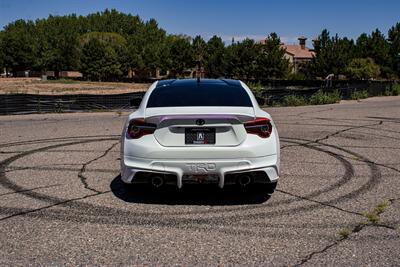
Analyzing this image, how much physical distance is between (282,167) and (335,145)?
292 centimetres

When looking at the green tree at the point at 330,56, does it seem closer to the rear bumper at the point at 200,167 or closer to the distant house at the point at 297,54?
the distant house at the point at 297,54

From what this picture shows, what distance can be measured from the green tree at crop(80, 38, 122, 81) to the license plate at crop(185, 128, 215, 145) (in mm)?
95115

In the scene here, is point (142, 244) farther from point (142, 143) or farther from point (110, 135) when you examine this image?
point (110, 135)

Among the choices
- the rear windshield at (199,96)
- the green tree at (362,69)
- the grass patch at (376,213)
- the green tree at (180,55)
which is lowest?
the grass patch at (376,213)

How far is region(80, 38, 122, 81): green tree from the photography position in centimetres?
9950

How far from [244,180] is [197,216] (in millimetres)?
670

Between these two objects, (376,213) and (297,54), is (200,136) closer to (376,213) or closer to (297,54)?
(376,213)

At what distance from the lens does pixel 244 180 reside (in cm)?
534

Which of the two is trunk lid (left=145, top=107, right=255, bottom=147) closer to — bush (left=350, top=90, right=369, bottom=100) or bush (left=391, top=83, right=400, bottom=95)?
bush (left=350, top=90, right=369, bottom=100)

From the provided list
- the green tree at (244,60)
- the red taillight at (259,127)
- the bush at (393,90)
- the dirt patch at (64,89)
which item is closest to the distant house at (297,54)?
the green tree at (244,60)

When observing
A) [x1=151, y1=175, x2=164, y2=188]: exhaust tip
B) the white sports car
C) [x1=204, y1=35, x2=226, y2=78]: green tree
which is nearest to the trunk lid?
the white sports car

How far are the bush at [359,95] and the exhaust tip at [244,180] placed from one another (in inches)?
1057

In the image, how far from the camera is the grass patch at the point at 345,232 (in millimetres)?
4551

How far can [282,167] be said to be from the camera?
7816mm
